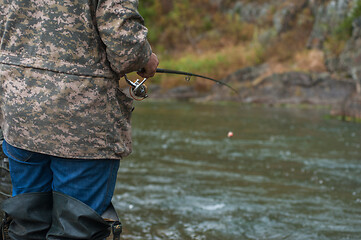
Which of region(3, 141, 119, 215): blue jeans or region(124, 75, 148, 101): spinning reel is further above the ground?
region(124, 75, 148, 101): spinning reel

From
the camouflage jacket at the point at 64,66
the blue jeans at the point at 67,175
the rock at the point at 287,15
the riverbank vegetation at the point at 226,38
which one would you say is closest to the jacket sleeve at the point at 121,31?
the camouflage jacket at the point at 64,66

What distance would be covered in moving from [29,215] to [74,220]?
259 mm

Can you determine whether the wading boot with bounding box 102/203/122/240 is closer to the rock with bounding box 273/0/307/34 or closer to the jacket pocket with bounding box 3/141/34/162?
the jacket pocket with bounding box 3/141/34/162

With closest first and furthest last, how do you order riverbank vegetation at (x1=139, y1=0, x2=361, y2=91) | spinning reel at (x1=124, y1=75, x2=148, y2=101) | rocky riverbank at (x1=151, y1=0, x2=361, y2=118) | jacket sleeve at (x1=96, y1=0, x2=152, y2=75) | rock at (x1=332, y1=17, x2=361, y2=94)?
jacket sleeve at (x1=96, y1=0, x2=152, y2=75) → spinning reel at (x1=124, y1=75, x2=148, y2=101) → rock at (x1=332, y1=17, x2=361, y2=94) → rocky riverbank at (x1=151, y1=0, x2=361, y2=118) → riverbank vegetation at (x1=139, y1=0, x2=361, y2=91)

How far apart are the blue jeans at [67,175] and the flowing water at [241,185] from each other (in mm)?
1359

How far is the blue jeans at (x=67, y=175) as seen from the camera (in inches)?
77.6

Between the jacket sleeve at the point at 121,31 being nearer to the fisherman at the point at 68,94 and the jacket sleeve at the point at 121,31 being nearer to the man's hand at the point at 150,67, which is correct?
the fisherman at the point at 68,94

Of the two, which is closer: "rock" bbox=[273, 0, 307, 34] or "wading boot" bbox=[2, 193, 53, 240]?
"wading boot" bbox=[2, 193, 53, 240]

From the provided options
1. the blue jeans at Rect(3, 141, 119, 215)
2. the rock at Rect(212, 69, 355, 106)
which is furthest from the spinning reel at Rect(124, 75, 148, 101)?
the rock at Rect(212, 69, 355, 106)

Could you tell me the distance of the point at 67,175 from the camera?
198 centimetres

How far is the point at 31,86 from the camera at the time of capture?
189 cm

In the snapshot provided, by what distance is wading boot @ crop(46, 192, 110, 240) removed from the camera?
1935 mm

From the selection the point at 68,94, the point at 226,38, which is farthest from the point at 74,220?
the point at 226,38

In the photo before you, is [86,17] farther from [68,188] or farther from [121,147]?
[68,188]
